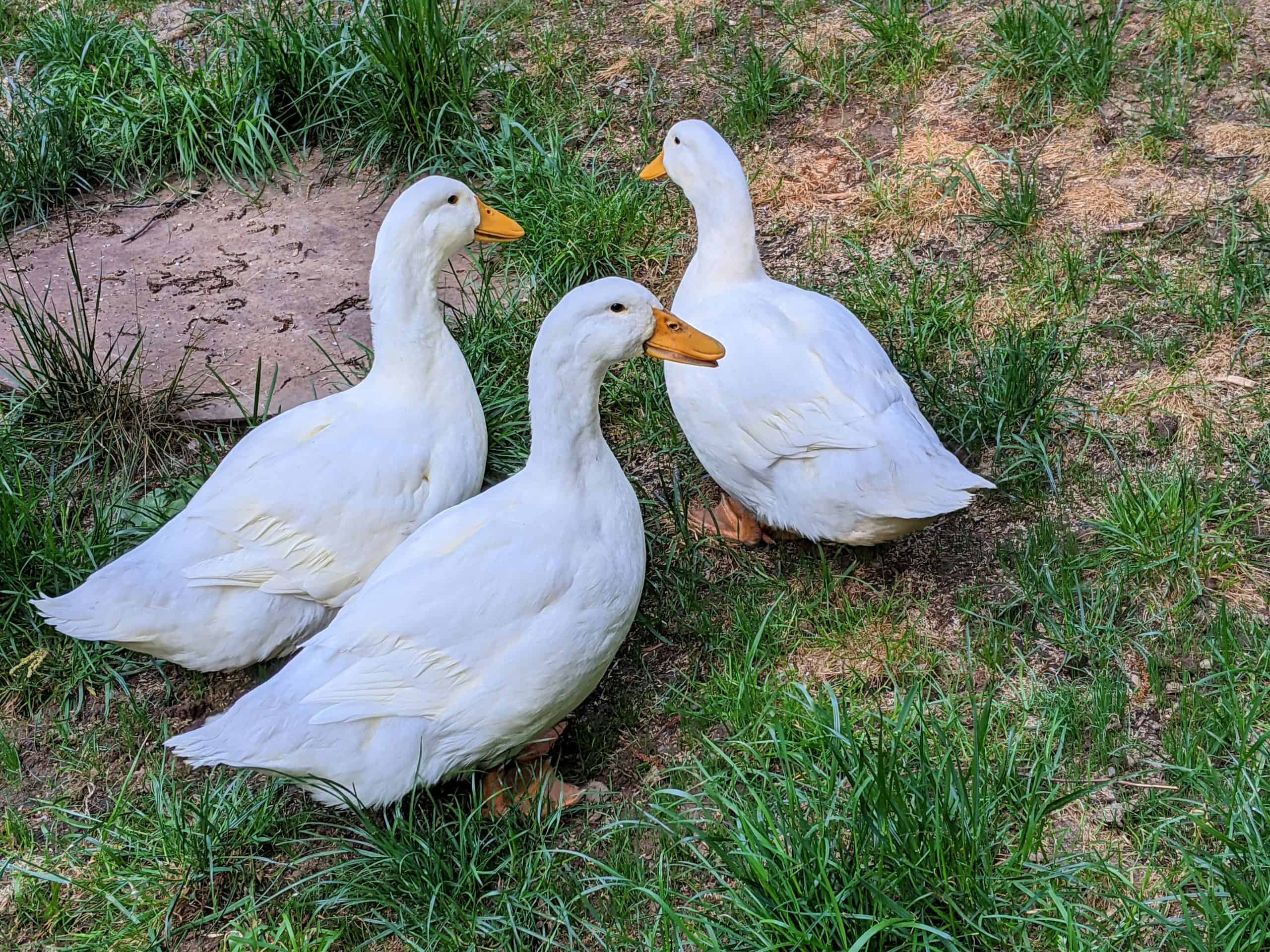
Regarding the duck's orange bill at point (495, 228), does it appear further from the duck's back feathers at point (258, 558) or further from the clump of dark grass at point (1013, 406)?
the clump of dark grass at point (1013, 406)

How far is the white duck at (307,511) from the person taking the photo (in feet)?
11.4

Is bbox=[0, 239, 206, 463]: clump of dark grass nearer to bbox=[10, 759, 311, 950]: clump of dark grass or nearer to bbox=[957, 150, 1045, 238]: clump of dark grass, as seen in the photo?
bbox=[10, 759, 311, 950]: clump of dark grass

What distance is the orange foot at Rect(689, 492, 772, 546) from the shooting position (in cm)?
406

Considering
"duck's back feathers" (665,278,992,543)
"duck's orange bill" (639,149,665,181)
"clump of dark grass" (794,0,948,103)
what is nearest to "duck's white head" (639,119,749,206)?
"duck's orange bill" (639,149,665,181)

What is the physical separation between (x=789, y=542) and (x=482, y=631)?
137 cm

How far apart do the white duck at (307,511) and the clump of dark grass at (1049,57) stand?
9.57ft

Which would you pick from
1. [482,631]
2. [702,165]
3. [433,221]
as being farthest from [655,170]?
[482,631]

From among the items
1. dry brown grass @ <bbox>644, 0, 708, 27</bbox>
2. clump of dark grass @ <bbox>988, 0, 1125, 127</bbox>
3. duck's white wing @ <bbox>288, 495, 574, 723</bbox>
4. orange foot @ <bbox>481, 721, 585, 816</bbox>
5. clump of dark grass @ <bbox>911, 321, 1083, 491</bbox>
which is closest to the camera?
duck's white wing @ <bbox>288, 495, 574, 723</bbox>

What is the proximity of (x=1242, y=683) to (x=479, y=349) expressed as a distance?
2.73 metres

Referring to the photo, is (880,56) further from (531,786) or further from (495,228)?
(531,786)

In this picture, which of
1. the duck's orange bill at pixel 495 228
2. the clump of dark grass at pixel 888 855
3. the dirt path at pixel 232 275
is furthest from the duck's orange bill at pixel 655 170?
the clump of dark grass at pixel 888 855

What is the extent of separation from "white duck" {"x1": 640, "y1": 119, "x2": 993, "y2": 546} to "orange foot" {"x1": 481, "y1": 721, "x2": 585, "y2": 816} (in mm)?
979

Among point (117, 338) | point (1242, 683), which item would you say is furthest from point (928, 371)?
point (117, 338)

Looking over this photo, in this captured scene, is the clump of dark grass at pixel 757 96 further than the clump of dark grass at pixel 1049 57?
Yes
